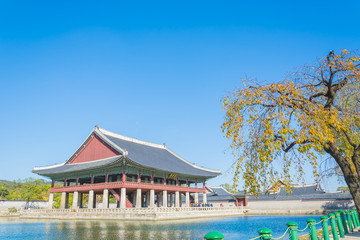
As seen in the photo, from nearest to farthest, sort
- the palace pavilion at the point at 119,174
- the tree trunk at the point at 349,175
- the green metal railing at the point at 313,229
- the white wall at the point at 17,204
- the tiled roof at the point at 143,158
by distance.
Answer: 1. the green metal railing at the point at 313,229
2. the tree trunk at the point at 349,175
3. the palace pavilion at the point at 119,174
4. the tiled roof at the point at 143,158
5. the white wall at the point at 17,204

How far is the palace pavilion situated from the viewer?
110ft

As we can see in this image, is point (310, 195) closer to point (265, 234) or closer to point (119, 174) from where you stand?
point (119, 174)

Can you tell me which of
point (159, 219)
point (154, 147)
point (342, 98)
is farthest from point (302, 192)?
point (342, 98)

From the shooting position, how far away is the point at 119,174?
37094 mm

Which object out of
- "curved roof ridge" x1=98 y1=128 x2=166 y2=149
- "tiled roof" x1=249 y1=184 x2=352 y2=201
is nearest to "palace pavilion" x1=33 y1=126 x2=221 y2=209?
"curved roof ridge" x1=98 y1=128 x2=166 y2=149

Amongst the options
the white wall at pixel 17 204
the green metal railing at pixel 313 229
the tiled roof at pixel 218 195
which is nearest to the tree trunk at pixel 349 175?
the green metal railing at pixel 313 229

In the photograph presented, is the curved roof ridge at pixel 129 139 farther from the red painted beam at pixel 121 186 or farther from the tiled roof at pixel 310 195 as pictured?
the tiled roof at pixel 310 195

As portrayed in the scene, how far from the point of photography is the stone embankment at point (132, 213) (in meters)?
28.0

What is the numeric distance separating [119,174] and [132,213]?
9.71m

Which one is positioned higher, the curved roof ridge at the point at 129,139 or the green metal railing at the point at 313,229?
the curved roof ridge at the point at 129,139

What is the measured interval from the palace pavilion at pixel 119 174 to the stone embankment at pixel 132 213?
2.03 m

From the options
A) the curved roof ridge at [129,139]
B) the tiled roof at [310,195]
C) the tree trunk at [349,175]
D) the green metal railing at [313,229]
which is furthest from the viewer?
the tiled roof at [310,195]

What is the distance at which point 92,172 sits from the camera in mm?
37344

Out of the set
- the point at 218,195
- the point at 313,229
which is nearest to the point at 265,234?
the point at 313,229
